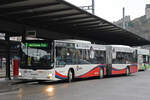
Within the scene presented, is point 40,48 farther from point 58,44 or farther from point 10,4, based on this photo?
point 10,4

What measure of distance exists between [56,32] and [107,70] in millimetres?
6132

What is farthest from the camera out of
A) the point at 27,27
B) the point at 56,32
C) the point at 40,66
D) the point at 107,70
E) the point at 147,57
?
the point at 147,57

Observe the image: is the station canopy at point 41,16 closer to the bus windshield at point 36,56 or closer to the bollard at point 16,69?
the bus windshield at point 36,56

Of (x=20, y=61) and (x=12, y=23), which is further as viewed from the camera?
(x=12, y=23)

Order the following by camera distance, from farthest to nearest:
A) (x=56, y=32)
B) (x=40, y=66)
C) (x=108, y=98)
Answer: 1. (x=56, y=32)
2. (x=40, y=66)
3. (x=108, y=98)

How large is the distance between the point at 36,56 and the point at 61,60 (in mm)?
1646

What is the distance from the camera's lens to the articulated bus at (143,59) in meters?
35.3

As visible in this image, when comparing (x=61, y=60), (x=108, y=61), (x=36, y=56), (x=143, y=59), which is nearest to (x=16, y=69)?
(x=36, y=56)

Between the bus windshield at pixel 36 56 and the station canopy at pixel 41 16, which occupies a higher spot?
the station canopy at pixel 41 16

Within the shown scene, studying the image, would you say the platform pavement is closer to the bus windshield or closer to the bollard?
the bollard

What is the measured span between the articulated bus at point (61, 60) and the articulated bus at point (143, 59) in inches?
509

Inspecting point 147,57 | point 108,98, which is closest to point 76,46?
point 108,98

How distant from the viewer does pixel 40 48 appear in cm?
1647

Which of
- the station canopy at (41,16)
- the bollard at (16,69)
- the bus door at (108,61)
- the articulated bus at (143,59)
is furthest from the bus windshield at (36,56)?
the articulated bus at (143,59)
